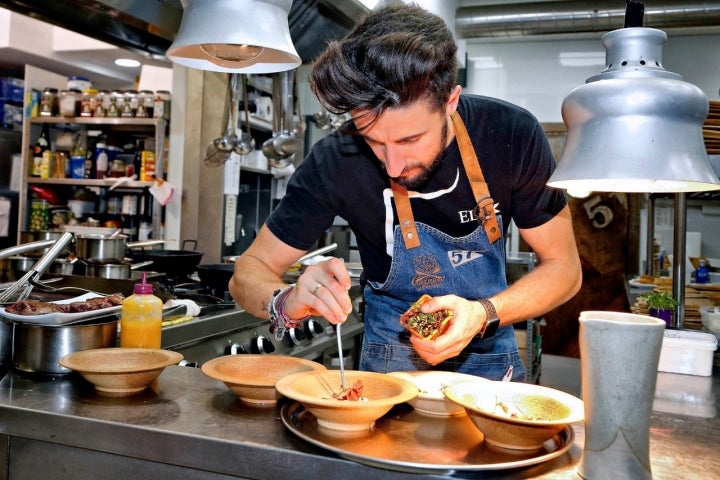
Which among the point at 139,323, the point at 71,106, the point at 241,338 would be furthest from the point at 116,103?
the point at 139,323

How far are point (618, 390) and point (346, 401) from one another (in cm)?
45

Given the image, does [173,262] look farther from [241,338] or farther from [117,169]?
[117,169]

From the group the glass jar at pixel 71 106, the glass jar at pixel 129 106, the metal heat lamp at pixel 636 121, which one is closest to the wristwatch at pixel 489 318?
the metal heat lamp at pixel 636 121

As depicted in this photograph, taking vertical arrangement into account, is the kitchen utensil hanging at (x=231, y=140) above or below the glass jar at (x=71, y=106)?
below

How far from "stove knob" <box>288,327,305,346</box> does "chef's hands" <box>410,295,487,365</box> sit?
5.56ft

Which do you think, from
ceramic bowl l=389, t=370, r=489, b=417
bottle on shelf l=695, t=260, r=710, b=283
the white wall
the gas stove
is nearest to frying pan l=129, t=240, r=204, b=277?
the gas stove

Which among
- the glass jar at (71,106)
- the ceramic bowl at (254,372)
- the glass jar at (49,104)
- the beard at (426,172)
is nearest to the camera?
the ceramic bowl at (254,372)

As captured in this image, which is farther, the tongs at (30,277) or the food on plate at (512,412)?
the tongs at (30,277)

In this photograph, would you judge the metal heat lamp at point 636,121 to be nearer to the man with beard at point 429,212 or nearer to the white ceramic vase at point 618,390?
the white ceramic vase at point 618,390

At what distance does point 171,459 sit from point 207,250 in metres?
4.08

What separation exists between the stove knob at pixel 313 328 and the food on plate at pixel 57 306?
4.76 feet

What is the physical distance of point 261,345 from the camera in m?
2.83

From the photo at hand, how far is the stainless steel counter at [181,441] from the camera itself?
43.9 inches

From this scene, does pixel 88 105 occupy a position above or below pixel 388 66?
above
